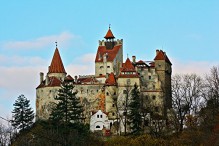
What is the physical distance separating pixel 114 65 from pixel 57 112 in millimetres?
17621

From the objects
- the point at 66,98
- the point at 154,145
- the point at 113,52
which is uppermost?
the point at 113,52

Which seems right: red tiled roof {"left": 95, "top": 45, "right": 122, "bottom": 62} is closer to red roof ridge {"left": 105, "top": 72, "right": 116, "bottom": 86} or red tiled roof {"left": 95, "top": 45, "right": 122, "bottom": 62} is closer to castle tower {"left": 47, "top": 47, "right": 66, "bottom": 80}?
red roof ridge {"left": 105, "top": 72, "right": 116, "bottom": 86}

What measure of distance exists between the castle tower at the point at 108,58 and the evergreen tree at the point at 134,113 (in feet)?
30.9

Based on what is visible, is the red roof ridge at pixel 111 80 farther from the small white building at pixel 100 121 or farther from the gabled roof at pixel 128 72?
the small white building at pixel 100 121

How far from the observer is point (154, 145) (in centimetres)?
6538

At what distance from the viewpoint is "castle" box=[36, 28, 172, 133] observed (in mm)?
90938

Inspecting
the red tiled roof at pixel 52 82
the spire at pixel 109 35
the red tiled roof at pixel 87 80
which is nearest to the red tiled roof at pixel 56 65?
the red tiled roof at pixel 52 82

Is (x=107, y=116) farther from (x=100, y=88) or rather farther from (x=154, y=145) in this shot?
(x=154, y=145)

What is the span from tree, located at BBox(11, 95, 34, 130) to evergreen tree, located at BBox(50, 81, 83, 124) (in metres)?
5.35

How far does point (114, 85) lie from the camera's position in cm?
9219

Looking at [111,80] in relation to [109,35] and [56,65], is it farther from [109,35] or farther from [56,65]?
[109,35]

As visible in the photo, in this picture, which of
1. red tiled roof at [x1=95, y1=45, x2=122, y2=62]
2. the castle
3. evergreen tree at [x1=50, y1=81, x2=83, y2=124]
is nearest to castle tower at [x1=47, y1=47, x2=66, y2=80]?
the castle

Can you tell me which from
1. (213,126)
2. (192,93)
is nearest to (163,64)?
(192,93)

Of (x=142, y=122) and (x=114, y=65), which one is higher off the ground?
(x=114, y=65)
